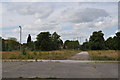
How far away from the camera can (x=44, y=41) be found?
97.1 meters

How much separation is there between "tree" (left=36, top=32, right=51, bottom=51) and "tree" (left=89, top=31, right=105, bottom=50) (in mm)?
21383

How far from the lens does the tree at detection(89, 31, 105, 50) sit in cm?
10331

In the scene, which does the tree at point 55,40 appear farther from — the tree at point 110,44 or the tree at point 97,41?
the tree at point 110,44

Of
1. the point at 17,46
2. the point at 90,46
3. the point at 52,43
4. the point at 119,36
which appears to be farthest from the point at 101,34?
the point at 17,46

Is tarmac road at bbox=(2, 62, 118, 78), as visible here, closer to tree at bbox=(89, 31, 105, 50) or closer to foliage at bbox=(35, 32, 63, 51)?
foliage at bbox=(35, 32, 63, 51)

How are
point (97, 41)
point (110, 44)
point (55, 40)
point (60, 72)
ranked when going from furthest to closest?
point (97, 41)
point (110, 44)
point (55, 40)
point (60, 72)

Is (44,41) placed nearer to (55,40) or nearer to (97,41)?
(55,40)

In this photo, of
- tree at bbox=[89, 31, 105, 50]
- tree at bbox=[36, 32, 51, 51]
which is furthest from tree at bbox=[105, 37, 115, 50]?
tree at bbox=[36, 32, 51, 51]

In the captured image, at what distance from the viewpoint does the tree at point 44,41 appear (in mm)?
96750

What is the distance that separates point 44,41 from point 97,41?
27.8m

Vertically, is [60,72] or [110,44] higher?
[110,44]

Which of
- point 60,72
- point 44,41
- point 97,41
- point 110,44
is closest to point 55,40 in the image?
point 44,41

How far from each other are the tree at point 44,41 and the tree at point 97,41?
70.2 ft

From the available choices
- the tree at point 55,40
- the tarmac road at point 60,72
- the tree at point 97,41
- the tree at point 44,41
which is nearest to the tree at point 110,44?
the tree at point 97,41
